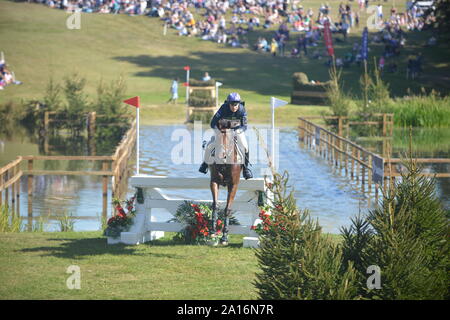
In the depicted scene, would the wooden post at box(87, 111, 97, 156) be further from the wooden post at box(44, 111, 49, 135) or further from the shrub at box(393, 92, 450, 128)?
the shrub at box(393, 92, 450, 128)

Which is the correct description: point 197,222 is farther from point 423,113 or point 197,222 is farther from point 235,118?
point 423,113

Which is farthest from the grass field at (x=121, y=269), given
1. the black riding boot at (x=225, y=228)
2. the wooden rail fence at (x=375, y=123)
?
the wooden rail fence at (x=375, y=123)

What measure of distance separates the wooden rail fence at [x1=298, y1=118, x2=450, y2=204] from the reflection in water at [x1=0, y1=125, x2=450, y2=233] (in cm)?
44

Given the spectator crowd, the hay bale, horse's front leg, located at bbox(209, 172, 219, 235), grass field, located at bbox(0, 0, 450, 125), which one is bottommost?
horse's front leg, located at bbox(209, 172, 219, 235)

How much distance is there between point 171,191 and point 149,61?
4184 centimetres

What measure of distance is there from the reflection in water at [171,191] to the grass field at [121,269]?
409 cm

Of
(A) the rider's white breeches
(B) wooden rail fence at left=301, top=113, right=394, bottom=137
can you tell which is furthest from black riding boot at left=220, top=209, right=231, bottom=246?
(B) wooden rail fence at left=301, top=113, right=394, bottom=137

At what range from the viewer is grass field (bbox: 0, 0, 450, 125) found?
52.4 metres

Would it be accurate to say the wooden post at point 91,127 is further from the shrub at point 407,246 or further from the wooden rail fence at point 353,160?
the shrub at point 407,246

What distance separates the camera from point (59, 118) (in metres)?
38.7

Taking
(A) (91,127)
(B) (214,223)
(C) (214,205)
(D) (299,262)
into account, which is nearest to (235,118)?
(C) (214,205)

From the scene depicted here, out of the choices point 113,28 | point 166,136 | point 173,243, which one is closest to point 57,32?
point 113,28

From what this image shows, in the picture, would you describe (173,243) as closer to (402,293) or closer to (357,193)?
(402,293)
